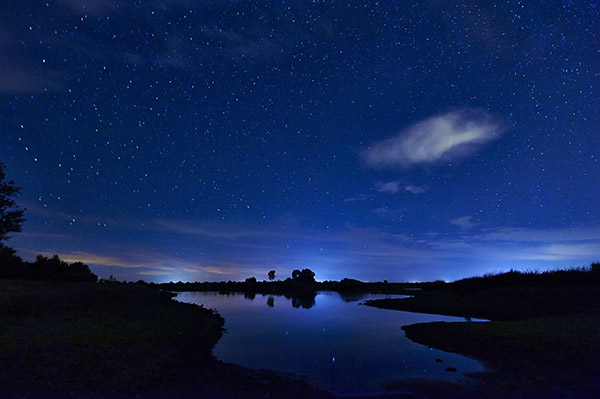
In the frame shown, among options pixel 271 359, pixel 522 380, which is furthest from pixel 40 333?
pixel 522 380

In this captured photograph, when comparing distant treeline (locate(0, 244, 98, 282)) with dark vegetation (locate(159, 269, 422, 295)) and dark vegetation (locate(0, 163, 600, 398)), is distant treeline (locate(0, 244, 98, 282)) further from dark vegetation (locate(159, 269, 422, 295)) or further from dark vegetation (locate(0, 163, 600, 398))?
dark vegetation (locate(159, 269, 422, 295))

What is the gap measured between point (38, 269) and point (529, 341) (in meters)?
58.8

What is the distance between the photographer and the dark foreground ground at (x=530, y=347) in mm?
13203

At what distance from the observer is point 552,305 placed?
34.4 m

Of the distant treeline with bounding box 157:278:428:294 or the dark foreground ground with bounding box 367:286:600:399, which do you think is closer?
the dark foreground ground with bounding box 367:286:600:399

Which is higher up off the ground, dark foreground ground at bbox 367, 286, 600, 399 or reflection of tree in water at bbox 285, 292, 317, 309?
dark foreground ground at bbox 367, 286, 600, 399

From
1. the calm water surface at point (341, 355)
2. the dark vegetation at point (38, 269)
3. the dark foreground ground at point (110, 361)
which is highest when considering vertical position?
the dark vegetation at point (38, 269)

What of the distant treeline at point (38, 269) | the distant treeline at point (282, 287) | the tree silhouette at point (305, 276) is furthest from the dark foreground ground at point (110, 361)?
the tree silhouette at point (305, 276)

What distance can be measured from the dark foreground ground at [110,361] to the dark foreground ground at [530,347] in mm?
7251

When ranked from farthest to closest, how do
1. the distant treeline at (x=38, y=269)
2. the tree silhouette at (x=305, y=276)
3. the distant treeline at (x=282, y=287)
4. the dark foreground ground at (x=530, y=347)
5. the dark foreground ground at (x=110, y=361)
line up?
the tree silhouette at (x=305, y=276)
the distant treeline at (x=282, y=287)
the distant treeline at (x=38, y=269)
the dark foreground ground at (x=530, y=347)
the dark foreground ground at (x=110, y=361)

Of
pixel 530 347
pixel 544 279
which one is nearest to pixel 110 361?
pixel 530 347

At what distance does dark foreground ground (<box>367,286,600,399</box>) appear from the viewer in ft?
43.3

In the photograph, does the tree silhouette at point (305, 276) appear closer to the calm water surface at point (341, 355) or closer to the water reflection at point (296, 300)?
the water reflection at point (296, 300)

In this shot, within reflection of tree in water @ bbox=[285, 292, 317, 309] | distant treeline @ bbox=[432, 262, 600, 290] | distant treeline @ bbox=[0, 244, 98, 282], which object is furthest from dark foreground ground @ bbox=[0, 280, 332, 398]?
distant treeline @ bbox=[432, 262, 600, 290]
